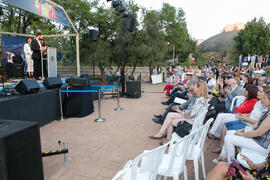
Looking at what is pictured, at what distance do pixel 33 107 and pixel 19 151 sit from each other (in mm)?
2963

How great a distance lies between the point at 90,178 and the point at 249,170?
2.00 m

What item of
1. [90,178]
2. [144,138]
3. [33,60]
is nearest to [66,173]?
[90,178]

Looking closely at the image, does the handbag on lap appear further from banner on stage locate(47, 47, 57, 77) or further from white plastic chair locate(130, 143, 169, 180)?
banner on stage locate(47, 47, 57, 77)

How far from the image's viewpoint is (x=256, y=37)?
3444 centimetres

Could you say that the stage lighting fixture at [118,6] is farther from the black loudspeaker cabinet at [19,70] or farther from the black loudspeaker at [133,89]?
the black loudspeaker cabinet at [19,70]

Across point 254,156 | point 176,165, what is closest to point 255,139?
point 254,156

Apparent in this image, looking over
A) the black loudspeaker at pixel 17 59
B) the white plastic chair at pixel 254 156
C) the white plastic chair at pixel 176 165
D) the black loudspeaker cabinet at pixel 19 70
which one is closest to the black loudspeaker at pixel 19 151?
the white plastic chair at pixel 176 165

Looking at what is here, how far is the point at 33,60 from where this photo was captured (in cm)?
770

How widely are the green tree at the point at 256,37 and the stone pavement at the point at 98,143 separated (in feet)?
120

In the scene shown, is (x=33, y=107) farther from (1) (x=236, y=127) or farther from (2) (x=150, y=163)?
(1) (x=236, y=127)

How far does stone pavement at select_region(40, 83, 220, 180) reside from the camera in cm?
287

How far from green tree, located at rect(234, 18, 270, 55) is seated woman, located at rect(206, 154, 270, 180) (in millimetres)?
38843

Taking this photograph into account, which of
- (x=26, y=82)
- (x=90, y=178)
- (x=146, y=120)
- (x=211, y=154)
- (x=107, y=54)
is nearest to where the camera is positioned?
(x=90, y=178)

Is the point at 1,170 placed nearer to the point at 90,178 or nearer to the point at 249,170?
the point at 90,178
